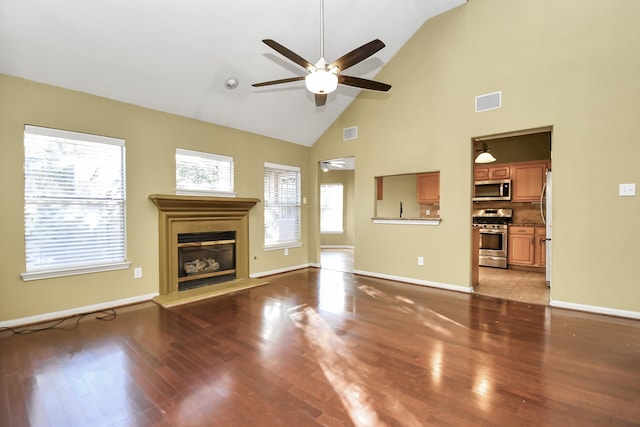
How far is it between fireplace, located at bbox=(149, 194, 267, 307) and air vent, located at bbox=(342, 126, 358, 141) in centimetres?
209

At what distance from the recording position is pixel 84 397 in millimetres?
1930

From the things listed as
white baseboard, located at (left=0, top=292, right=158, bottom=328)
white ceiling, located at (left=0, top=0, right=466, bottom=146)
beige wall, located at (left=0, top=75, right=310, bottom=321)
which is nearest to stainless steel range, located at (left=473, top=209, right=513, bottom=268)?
white ceiling, located at (left=0, top=0, right=466, bottom=146)

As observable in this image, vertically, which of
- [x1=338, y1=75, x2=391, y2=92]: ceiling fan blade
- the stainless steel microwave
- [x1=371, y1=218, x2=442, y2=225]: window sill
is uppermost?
[x1=338, y1=75, x2=391, y2=92]: ceiling fan blade

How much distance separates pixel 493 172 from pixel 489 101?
2.69m

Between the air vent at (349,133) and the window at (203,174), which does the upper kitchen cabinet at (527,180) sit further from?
the window at (203,174)

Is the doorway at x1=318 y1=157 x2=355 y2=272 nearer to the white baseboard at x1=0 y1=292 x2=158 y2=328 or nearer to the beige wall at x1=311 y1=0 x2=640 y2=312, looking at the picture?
the beige wall at x1=311 y1=0 x2=640 y2=312

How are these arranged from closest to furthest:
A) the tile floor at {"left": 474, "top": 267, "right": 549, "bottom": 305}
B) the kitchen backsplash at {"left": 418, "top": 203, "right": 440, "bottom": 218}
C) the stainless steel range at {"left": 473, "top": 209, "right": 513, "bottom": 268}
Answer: the tile floor at {"left": 474, "top": 267, "right": 549, "bottom": 305}
the stainless steel range at {"left": 473, "top": 209, "right": 513, "bottom": 268}
the kitchen backsplash at {"left": 418, "top": 203, "right": 440, "bottom": 218}

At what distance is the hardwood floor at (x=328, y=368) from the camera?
1.76 metres

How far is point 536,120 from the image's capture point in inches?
147

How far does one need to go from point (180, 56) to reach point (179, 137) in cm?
116

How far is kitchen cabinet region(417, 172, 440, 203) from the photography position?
669 cm

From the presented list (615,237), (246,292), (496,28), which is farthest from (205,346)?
(496,28)

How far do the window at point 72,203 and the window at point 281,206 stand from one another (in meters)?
2.37

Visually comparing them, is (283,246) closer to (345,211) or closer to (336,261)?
(336,261)
